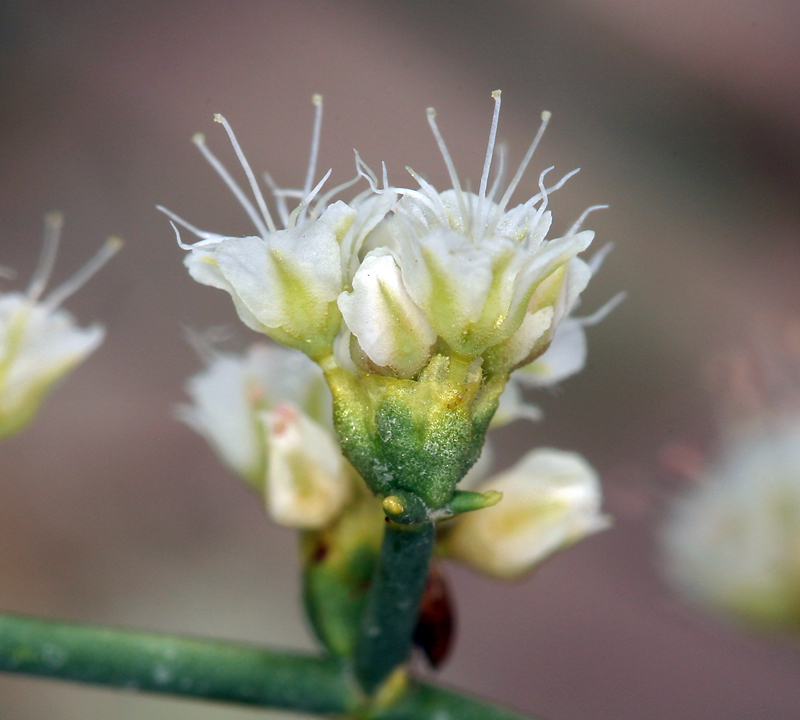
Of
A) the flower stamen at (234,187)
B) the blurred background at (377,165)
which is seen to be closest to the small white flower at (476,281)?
the flower stamen at (234,187)

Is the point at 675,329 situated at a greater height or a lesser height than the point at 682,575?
lesser

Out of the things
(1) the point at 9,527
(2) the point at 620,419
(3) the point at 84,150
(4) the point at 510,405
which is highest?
(4) the point at 510,405

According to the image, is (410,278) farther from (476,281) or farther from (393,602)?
(393,602)

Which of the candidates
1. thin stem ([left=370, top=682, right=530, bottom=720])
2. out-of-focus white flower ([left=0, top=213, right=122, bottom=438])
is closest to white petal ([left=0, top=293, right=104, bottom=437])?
out-of-focus white flower ([left=0, top=213, right=122, bottom=438])

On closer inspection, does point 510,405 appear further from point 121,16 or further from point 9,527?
point 121,16

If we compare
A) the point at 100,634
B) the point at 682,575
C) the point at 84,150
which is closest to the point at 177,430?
the point at 84,150

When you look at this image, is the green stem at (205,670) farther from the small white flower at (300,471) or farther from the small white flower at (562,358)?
the small white flower at (562,358)

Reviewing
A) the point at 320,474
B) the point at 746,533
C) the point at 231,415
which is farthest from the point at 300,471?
the point at 746,533

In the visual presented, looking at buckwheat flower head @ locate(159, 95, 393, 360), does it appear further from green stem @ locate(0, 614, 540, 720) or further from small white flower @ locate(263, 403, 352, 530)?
green stem @ locate(0, 614, 540, 720)
